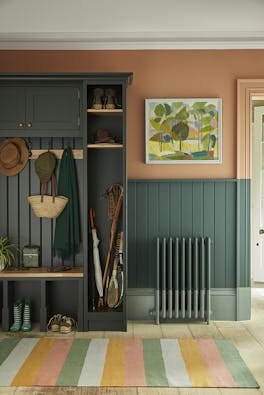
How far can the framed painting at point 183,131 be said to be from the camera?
499 centimetres

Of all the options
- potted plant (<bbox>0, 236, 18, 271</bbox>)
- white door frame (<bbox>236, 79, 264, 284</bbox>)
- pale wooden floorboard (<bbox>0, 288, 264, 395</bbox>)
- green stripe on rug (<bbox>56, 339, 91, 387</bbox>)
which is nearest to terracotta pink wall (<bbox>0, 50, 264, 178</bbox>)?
white door frame (<bbox>236, 79, 264, 284</bbox>)

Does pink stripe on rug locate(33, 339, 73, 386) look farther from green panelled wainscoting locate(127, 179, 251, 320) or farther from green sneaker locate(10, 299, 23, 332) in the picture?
green panelled wainscoting locate(127, 179, 251, 320)

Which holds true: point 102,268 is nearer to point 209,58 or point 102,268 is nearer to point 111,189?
point 111,189

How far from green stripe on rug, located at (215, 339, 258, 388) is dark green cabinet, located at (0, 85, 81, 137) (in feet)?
7.12

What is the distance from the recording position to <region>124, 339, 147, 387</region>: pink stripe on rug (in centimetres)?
343

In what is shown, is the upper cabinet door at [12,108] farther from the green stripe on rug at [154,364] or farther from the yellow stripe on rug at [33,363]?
the green stripe on rug at [154,364]

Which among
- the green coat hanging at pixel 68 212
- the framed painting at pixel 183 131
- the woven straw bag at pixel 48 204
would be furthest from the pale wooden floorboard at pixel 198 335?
the framed painting at pixel 183 131

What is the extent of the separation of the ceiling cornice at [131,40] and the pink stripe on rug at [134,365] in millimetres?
2742

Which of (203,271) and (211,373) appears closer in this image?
(211,373)

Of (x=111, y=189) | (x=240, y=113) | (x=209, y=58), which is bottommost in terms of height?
(x=111, y=189)

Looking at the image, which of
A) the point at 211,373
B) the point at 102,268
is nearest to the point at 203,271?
the point at 102,268

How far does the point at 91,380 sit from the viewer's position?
3.46m

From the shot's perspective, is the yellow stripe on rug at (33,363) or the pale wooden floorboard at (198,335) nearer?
the pale wooden floorboard at (198,335)

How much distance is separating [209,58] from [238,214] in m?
1.53
